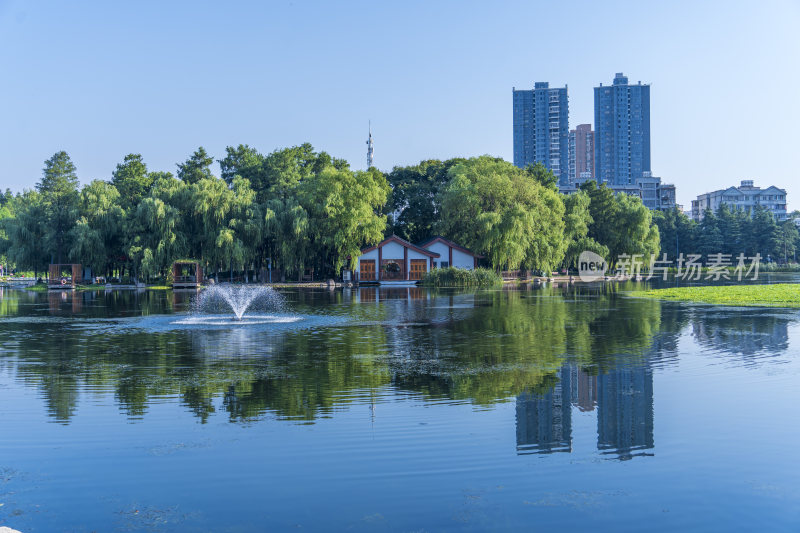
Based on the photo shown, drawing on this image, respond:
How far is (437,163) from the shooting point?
8550 centimetres

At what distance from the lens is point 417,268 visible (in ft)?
227

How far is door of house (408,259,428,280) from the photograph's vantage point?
69000 mm

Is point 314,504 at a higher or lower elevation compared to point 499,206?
lower

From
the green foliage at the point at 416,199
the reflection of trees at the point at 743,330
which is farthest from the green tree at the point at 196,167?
the reflection of trees at the point at 743,330

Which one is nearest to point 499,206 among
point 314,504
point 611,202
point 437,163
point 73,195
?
point 437,163

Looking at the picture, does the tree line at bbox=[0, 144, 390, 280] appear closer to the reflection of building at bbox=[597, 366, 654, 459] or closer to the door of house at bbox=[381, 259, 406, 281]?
the door of house at bbox=[381, 259, 406, 281]

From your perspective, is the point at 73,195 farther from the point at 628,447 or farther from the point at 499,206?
the point at 628,447

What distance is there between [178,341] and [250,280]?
51289 mm

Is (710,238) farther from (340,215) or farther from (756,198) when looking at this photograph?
(756,198)

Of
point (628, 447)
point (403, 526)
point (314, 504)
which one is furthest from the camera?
point (628, 447)

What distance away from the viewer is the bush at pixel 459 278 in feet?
204

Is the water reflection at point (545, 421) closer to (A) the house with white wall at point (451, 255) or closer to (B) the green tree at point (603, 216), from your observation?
(A) the house with white wall at point (451, 255)

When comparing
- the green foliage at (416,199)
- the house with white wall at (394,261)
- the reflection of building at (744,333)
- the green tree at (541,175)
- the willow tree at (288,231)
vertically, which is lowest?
Answer: the reflection of building at (744,333)

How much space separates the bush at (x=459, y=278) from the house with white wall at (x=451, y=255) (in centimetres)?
632
